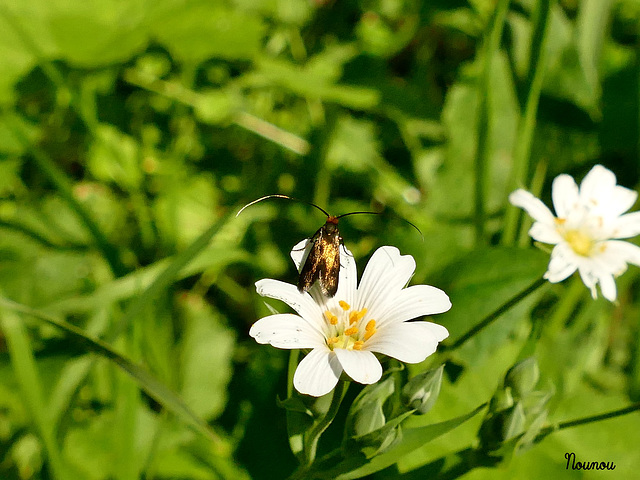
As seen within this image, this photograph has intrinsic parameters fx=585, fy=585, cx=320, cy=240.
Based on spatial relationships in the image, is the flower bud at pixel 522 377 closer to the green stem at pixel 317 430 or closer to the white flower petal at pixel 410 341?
the white flower petal at pixel 410 341

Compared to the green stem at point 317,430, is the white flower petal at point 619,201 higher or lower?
higher

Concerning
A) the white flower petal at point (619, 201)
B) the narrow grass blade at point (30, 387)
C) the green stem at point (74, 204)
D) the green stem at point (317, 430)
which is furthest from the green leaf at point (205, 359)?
the white flower petal at point (619, 201)

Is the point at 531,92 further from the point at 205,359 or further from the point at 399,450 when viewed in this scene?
the point at 205,359

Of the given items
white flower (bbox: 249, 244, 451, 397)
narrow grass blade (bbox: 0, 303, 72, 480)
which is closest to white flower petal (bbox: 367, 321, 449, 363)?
white flower (bbox: 249, 244, 451, 397)

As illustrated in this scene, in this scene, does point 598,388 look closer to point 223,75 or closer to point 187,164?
point 187,164

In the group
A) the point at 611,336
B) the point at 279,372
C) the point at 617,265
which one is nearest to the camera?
the point at 617,265

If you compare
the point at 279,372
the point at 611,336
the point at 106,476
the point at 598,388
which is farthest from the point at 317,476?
the point at 611,336

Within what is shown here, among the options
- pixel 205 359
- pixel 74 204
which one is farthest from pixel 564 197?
pixel 74 204

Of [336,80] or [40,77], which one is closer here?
[40,77]
